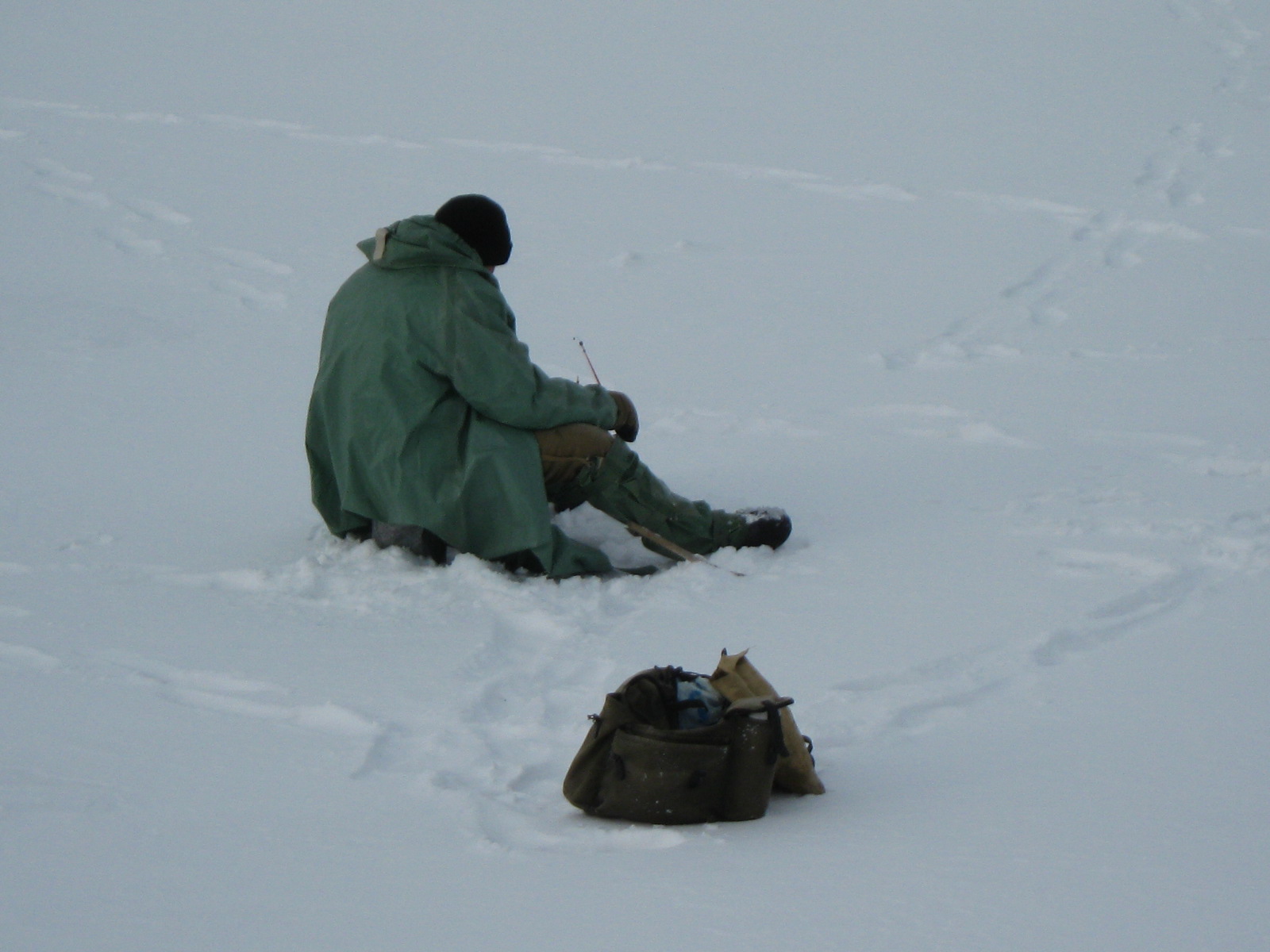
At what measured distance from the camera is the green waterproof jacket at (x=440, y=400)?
14.2 feet

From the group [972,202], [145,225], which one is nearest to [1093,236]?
[972,202]

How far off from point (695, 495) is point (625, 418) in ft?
2.14

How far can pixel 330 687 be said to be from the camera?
368cm

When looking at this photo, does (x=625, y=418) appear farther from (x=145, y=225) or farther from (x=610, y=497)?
(x=145, y=225)

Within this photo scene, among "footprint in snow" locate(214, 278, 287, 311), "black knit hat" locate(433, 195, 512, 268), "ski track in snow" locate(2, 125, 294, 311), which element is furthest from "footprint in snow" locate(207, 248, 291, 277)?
"black knit hat" locate(433, 195, 512, 268)

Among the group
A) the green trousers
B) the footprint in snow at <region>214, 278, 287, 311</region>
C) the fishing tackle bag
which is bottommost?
the fishing tackle bag

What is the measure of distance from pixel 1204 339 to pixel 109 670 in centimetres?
510

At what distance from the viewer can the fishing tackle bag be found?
2.92m

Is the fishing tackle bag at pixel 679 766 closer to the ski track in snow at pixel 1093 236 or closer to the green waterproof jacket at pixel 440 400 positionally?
the green waterproof jacket at pixel 440 400

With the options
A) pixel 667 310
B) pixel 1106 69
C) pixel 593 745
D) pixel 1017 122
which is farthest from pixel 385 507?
pixel 1106 69

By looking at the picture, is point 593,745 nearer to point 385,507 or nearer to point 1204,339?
point 385,507

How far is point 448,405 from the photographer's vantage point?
442 cm

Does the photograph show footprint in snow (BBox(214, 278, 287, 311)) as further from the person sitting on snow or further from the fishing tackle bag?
the fishing tackle bag

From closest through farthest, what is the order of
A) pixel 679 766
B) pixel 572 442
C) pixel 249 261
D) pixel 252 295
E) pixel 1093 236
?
pixel 679 766, pixel 572 442, pixel 252 295, pixel 1093 236, pixel 249 261
